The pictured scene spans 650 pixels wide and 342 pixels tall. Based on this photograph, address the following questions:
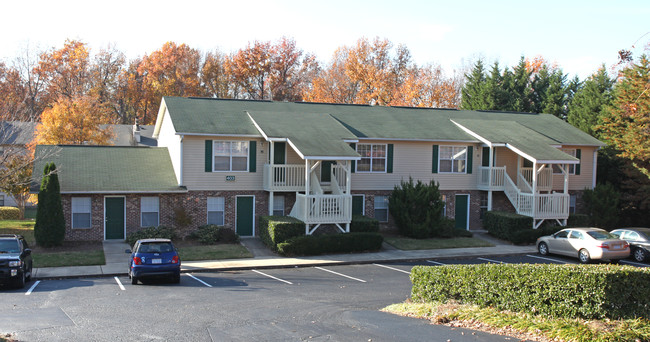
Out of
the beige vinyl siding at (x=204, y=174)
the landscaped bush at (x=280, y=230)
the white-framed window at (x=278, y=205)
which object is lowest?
the landscaped bush at (x=280, y=230)

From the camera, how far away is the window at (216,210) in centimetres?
2619

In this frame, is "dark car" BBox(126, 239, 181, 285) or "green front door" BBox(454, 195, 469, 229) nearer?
"dark car" BBox(126, 239, 181, 285)

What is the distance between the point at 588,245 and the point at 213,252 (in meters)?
15.5

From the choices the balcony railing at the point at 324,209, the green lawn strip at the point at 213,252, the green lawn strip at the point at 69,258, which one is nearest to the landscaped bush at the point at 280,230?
the balcony railing at the point at 324,209

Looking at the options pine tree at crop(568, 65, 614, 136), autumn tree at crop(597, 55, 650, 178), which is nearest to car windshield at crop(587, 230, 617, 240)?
autumn tree at crop(597, 55, 650, 178)

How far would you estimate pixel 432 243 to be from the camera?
26.6 m

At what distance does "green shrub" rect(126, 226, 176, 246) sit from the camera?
2419cm

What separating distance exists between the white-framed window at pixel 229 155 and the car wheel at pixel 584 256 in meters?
15.2

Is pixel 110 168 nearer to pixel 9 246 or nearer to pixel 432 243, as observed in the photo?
pixel 9 246

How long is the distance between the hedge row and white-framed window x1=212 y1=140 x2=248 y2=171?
15370 millimetres

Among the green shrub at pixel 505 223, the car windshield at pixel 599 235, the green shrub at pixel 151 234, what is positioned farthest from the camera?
the green shrub at pixel 505 223

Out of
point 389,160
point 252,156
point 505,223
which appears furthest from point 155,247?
point 505,223

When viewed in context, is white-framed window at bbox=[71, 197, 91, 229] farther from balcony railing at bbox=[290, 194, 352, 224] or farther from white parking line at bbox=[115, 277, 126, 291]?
balcony railing at bbox=[290, 194, 352, 224]

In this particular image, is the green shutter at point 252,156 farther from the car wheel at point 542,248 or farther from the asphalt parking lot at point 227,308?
the car wheel at point 542,248
